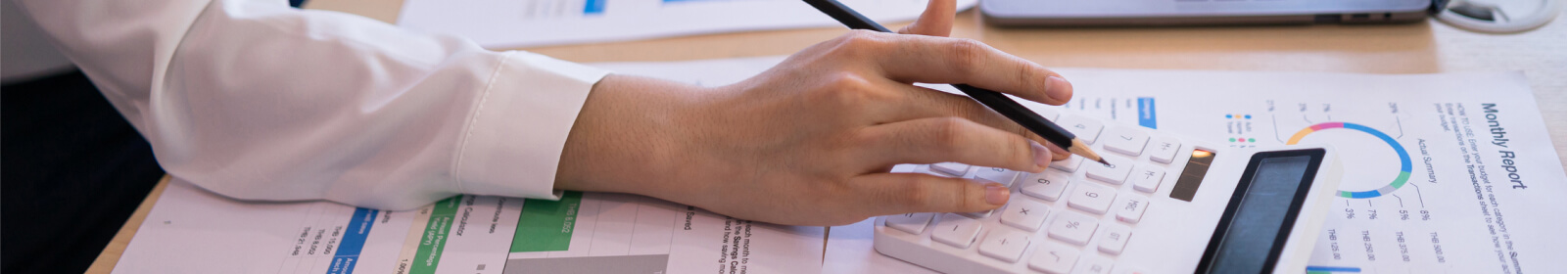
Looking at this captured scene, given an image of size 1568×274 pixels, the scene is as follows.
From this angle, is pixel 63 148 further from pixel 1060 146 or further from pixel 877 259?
pixel 1060 146

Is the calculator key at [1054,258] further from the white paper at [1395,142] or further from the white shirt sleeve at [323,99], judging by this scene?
the white shirt sleeve at [323,99]

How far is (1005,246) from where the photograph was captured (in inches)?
18.8

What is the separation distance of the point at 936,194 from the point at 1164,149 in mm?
160

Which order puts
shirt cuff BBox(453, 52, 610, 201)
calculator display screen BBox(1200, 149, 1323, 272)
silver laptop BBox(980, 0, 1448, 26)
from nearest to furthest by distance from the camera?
calculator display screen BBox(1200, 149, 1323, 272) < shirt cuff BBox(453, 52, 610, 201) < silver laptop BBox(980, 0, 1448, 26)

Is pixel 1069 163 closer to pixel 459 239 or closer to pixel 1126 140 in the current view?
pixel 1126 140

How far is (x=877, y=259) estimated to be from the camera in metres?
0.52

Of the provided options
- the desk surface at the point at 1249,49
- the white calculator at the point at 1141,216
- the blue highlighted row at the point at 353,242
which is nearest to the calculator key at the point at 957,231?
the white calculator at the point at 1141,216

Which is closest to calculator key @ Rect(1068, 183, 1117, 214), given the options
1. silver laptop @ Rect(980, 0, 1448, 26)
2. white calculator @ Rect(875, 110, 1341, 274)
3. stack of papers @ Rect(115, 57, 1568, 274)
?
white calculator @ Rect(875, 110, 1341, 274)

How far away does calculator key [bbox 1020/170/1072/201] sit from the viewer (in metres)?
0.51

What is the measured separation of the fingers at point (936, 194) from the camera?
492 millimetres

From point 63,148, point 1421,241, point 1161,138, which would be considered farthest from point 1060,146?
point 63,148

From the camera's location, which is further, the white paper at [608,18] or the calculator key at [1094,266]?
the white paper at [608,18]

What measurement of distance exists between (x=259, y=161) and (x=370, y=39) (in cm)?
12

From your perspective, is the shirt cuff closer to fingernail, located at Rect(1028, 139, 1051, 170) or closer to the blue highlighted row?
the blue highlighted row
